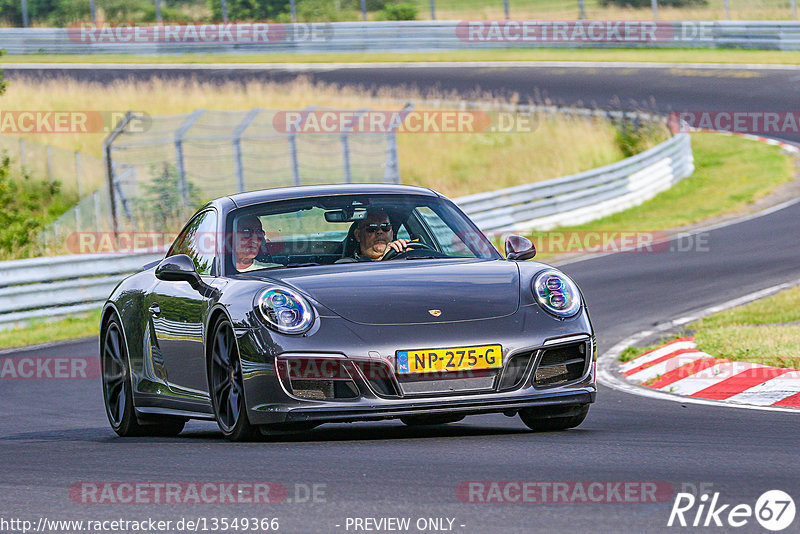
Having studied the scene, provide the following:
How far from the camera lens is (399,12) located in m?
44.4

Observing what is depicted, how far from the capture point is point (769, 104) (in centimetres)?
3106

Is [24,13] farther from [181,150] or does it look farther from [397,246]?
[397,246]

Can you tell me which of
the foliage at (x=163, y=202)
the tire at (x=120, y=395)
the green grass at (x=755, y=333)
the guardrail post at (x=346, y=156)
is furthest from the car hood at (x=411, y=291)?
the guardrail post at (x=346, y=156)

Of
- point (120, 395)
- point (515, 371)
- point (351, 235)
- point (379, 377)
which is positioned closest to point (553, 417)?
point (515, 371)

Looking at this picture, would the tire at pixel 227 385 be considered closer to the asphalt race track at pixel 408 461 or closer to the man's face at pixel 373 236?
the asphalt race track at pixel 408 461

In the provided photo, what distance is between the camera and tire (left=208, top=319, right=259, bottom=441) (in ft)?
22.4

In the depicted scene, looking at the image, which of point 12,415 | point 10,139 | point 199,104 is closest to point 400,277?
point 12,415

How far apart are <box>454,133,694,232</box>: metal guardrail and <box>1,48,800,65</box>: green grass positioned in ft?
41.3

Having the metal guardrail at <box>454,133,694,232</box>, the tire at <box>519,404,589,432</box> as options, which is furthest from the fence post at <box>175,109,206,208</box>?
the tire at <box>519,404,589,432</box>

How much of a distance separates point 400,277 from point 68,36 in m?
39.9

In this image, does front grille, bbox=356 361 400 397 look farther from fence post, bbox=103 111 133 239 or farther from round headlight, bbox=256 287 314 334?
fence post, bbox=103 111 133 239

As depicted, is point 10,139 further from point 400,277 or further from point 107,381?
point 400,277

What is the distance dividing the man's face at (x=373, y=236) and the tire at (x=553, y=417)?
1.22m

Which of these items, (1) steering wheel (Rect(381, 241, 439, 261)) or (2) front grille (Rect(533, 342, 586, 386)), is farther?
(1) steering wheel (Rect(381, 241, 439, 261))
